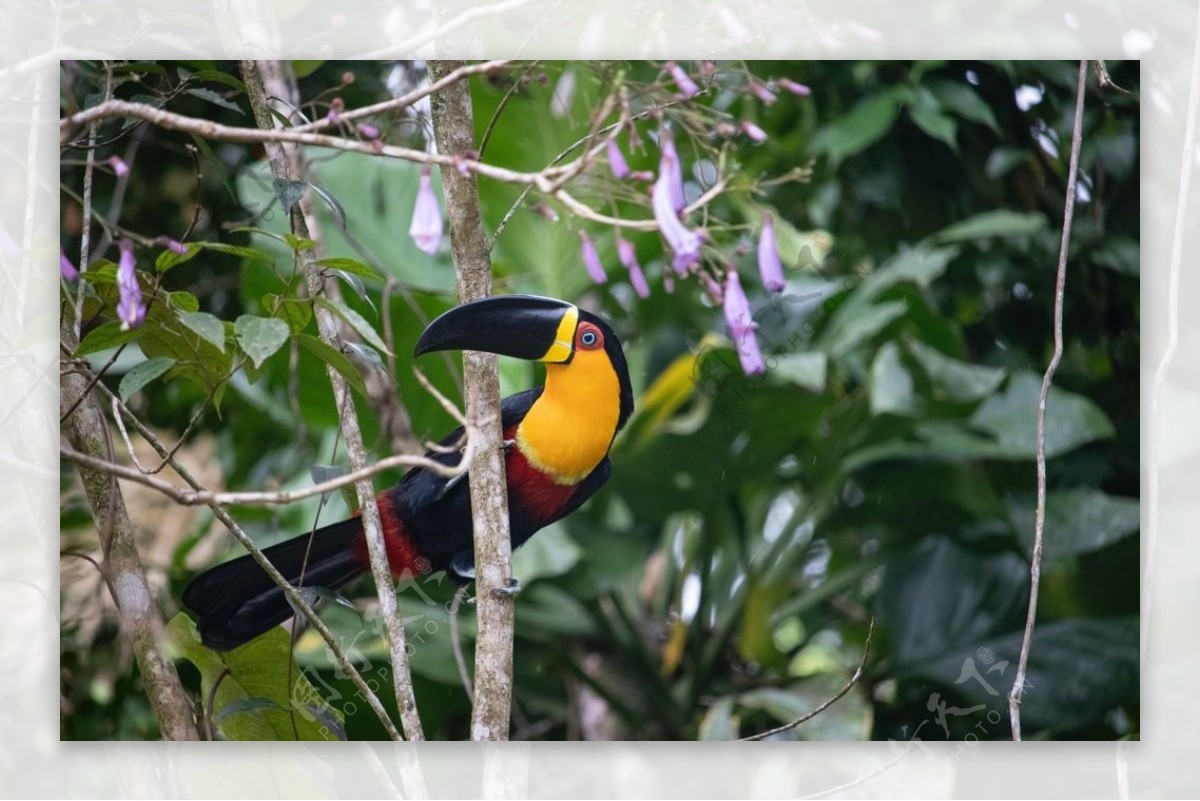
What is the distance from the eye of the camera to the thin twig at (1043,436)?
6.75 ft

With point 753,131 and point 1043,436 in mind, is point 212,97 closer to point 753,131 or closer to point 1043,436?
point 753,131

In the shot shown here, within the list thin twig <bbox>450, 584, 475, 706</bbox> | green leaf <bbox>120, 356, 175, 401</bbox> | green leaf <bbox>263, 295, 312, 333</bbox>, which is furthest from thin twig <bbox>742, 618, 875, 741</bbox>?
green leaf <bbox>120, 356, 175, 401</bbox>

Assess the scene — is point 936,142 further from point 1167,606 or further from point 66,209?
point 66,209

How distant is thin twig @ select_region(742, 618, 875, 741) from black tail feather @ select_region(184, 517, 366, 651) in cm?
72

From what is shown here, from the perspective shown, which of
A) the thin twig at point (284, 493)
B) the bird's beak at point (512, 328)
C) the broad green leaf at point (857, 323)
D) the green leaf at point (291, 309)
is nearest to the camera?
the thin twig at point (284, 493)

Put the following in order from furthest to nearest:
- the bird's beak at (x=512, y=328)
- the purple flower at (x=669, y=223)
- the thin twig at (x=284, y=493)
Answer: the bird's beak at (x=512, y=328)
the purple flower at (x=669, y=223)
the thin twig at (x=284, y=493)

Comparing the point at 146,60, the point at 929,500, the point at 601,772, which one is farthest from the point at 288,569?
the point at 929,500

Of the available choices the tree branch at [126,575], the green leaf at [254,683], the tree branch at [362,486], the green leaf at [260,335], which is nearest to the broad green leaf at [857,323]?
the tree branch at [362,486]

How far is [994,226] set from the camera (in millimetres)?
2127

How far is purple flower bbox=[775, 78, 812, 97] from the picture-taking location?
6.66ft

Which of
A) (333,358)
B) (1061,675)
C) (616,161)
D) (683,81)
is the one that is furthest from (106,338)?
(1061,675)

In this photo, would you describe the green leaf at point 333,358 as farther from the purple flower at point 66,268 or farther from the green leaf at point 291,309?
the purple flower at point 66,268

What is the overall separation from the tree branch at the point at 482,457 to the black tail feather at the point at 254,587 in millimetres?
215

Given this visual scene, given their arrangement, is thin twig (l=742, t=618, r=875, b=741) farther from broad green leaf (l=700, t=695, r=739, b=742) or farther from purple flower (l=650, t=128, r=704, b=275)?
purple flower (l=650, t=128, r=704, b=275)
